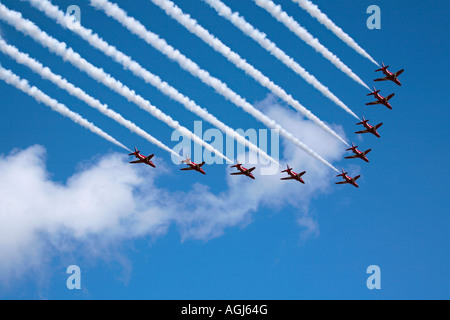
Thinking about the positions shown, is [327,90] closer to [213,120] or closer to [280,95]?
[280,95]

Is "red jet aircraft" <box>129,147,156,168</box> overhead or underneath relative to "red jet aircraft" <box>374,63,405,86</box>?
underneath

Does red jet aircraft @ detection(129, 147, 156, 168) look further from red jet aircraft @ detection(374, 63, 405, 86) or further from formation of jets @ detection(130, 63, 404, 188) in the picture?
red jet aircraft @ detection(374, 63, 405, 86)

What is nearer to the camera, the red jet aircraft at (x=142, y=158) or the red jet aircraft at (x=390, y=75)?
the red jet aircraft at (x=142, y=158)

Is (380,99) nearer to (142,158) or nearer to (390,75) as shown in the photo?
(390,75)

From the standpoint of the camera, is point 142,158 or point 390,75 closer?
point 142,158

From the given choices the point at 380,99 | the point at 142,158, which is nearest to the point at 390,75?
the point at 380,99

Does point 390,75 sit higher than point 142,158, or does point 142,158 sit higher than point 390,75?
point 390,75

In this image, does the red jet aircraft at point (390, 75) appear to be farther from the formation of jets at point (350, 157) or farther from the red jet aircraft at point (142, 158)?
the red jet aircraft at point (142, 158)

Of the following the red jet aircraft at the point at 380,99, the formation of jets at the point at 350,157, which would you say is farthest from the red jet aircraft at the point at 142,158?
the red jet aircraft at the point at 380,99

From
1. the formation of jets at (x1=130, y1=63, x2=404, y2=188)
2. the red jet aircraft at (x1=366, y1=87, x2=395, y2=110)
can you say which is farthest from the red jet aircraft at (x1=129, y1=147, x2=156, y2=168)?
the red jet aircraft at (x1=366, y1=87, x2=395, y2=110)

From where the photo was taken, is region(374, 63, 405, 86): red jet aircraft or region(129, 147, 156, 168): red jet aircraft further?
region(374, 63, 405, 86): red jet aircraft
